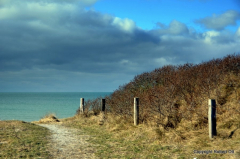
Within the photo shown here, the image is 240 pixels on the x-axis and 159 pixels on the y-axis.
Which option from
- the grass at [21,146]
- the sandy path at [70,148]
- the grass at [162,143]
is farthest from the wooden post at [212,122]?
the grass at [21,146]

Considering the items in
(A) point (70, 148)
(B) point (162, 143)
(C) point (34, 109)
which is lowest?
(C) point (34, 109)

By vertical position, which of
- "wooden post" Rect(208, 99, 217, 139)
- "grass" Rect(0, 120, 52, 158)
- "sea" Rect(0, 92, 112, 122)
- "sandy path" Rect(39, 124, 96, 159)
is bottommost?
"sea" Rect(0, 92, 112, 122)

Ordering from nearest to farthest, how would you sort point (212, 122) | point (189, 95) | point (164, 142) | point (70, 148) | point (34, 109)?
point (212, 122) < point (70, 148) < point (164, 142) < point (189, 95) < point (34, 109)

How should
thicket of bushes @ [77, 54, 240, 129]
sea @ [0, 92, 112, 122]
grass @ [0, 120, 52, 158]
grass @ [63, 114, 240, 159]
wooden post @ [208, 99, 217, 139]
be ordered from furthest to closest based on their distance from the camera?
sea @ [0, 92, 112, 122] < thicket of bushes @ [77, 54, 240, 129] < wooden post @ [208, 99, 217, 139] < grass @ [0, 120, 52, 158] < grass @ [63, 114, 240, 159]

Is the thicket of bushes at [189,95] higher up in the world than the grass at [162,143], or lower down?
higher up

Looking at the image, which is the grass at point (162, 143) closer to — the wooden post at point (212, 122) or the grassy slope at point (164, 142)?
the grassy slope at point (164, 142)

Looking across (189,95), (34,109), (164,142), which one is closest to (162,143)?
(164,142)

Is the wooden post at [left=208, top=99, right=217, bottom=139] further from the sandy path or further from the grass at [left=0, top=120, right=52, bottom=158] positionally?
the grass at [left=0, top=120, right=52, bottom=158]

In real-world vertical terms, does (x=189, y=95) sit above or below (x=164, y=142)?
above

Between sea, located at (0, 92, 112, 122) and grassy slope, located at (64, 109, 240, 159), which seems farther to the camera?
sea, located at (0, 92, 112, 122)

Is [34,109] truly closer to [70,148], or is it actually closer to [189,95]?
[189,95]

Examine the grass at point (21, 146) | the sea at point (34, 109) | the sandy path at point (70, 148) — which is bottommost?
the sea at point (34, 109)

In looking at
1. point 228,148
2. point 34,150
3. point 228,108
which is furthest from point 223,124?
point 34,150

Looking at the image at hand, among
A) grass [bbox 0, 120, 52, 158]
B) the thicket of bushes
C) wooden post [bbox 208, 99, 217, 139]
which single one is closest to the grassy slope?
wooden post [bbox 208, 99, 217, 139]
